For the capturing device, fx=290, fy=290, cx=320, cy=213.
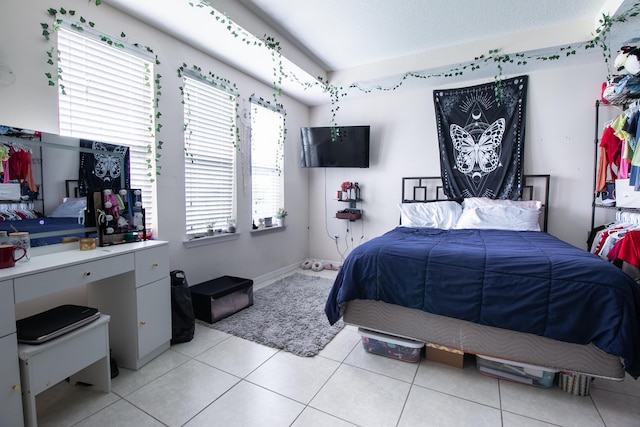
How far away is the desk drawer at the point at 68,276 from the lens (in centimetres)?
138

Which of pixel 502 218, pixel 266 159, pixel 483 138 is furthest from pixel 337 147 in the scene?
pixel 502 218

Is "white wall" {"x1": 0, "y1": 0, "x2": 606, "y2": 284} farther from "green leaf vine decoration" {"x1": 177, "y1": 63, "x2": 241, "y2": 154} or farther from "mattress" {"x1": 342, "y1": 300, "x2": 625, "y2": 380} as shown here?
"mattress" {"x1": 342, "y1": 300, "x2": 625, "y2": 380}

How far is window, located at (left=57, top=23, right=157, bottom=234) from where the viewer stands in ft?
6.68

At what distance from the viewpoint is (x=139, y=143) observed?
248cm

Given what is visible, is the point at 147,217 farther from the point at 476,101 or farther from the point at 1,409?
the point at 476,101

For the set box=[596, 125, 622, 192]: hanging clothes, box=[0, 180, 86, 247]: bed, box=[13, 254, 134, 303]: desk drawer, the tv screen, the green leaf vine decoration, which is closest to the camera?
box=[13, 254, 134, 303]: desk drawer

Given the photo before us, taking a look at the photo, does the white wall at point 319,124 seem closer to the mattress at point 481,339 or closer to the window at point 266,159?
the window at point 266,159

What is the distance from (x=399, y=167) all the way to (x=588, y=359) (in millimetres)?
2945

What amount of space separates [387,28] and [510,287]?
8.56 feet

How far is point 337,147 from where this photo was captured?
166 inches

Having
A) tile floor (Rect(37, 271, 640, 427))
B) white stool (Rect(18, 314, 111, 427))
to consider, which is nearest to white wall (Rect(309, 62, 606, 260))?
tile floor (Rect(37, 271, 640, 427))

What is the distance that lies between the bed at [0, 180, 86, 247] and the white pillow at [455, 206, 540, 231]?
3442mm

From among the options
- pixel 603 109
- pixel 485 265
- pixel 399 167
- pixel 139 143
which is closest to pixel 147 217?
pixel 139 143

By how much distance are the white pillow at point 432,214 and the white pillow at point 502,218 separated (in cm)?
14
